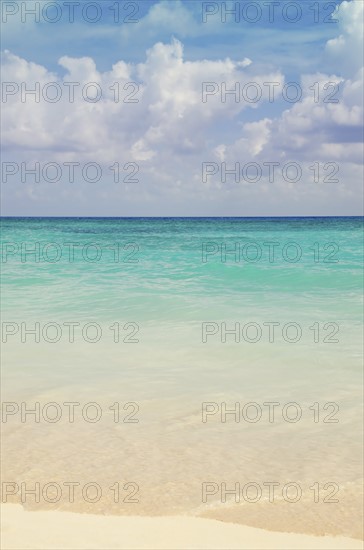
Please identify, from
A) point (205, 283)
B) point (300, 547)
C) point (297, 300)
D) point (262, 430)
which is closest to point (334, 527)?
point (300, 547)

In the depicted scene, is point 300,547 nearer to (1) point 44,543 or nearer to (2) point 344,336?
(1) point 44,543

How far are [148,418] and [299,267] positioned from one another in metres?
16.7

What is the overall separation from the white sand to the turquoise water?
8.3 inches

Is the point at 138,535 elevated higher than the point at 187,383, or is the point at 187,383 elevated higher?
the point at 187,383

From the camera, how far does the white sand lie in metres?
4.33

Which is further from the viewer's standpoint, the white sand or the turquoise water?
the turquoise water

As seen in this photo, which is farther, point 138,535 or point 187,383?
point 187,383

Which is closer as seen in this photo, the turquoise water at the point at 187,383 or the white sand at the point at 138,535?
the white sand at the point at 138,535

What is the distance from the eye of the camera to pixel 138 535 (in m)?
4.51

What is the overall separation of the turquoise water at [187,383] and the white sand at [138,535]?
0.69 feet

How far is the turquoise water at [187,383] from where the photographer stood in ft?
18.4

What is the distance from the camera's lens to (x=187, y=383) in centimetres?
843

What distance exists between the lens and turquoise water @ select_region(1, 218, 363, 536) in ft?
18.4

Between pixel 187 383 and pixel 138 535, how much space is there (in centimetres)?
396
